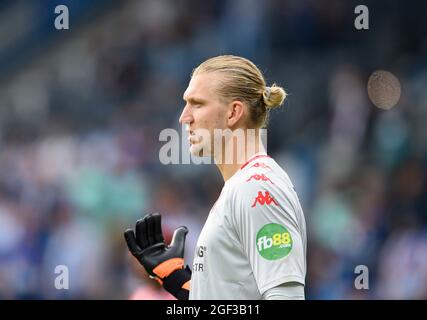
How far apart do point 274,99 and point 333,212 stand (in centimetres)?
379

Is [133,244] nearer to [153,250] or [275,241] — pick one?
[153,250]

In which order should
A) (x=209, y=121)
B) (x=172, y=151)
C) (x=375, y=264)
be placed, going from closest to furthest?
(x=209, y=121) < (x=375, y=264) < (x=172, y=151)

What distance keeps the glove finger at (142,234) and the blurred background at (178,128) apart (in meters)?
2.63

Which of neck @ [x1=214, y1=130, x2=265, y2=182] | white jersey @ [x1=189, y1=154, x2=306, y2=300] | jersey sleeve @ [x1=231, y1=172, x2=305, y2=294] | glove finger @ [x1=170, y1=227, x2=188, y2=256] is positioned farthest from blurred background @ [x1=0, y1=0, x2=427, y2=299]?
jersey sleeve @ [x1=231, y1=172, x2=305, y2=294]

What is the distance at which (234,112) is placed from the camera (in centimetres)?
259

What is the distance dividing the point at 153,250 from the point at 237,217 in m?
0.62

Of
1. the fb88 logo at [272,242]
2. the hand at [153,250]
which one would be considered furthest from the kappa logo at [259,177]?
the hand at [153,250]

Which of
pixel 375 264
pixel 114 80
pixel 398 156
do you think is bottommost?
pixel 375 264

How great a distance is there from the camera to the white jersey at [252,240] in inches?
88.7

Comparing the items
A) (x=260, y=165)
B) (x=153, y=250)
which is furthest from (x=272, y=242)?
(x=153, y=250)

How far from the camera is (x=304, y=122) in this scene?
6.80 metres

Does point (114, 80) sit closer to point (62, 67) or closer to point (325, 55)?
point (62, 67)

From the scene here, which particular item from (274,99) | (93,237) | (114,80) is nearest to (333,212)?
(93,237)

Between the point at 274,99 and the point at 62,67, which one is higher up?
the point at 62,67
